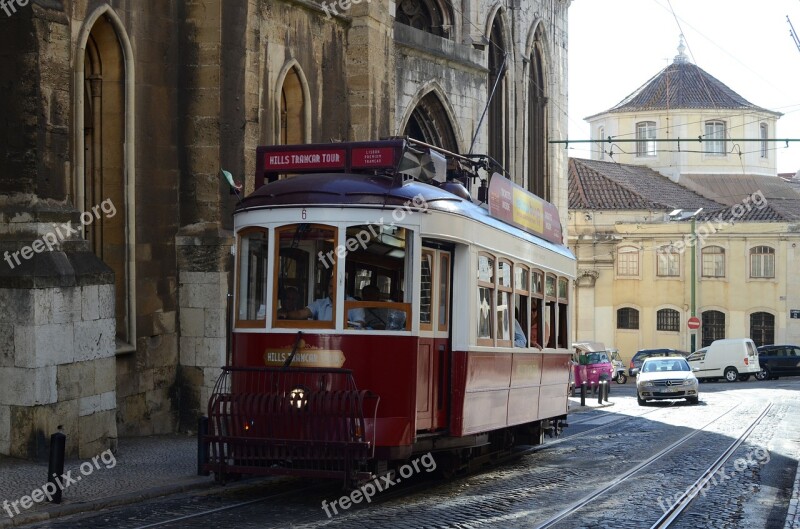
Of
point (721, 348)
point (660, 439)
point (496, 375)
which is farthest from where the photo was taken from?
point (721, 348)

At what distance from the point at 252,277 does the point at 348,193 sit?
133 centimetres

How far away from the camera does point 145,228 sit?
18.7 meters

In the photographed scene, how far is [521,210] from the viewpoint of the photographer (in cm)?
1583

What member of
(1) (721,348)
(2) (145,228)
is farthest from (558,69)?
(2) (145,228)

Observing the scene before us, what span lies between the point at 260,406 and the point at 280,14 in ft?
36.8

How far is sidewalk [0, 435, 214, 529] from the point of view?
1172 cm

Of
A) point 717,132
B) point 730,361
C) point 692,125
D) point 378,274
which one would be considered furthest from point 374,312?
point 692,125

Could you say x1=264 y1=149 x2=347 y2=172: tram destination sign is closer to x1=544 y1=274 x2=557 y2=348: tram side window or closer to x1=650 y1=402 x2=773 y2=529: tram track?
x1=544 y1=274 x2=557 y2=348: tram side window

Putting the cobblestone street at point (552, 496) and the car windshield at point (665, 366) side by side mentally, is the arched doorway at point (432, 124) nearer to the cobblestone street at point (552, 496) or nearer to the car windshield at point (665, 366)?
the car windshield at point (665, 366)

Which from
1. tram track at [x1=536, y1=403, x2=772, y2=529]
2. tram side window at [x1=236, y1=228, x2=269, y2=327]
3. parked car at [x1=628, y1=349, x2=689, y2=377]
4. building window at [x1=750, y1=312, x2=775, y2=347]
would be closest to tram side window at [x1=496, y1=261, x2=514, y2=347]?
tram track at [x1=536, y1=403, x2=772, y2=529]

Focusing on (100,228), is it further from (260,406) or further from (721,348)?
(721,348)

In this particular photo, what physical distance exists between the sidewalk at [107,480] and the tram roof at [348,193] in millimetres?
3123

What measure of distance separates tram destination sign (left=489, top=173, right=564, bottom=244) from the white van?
34.0 meters

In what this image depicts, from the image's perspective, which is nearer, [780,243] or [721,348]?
[721,348]
